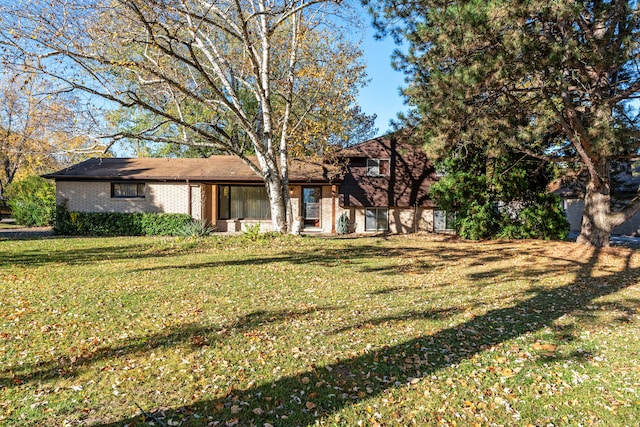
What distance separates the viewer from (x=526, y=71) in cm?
898

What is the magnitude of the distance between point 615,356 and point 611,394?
105 centimetres

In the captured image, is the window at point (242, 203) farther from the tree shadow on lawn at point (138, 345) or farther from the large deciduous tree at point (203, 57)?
the tree shadow on lawn at point (138, 345)

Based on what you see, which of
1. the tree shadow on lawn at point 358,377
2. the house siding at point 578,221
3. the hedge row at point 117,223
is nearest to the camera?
the tree shadow on lawn at point 358,377

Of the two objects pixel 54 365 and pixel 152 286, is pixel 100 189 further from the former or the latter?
pixel 54 365

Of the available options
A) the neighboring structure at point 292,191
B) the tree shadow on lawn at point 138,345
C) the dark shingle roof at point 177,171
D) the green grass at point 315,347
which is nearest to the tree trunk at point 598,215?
the green grass at point 315,347

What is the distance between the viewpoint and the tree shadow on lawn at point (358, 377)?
3229mm

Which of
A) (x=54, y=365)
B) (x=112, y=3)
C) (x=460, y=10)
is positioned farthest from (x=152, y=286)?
(x=460, y=10)

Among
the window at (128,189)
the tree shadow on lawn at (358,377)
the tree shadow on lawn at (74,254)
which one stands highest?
the window at (128,189)

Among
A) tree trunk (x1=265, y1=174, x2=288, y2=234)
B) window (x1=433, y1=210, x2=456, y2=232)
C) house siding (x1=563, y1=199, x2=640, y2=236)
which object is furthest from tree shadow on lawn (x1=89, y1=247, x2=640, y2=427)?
house siding (x1=563, y1=199, x2=640, y2=236)

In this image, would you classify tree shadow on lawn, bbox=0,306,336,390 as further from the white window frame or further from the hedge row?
the white window frame

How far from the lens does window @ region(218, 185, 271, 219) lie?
67.3 ft

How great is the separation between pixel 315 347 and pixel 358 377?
0.86 meters

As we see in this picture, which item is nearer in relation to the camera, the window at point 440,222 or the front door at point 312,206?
the window at point 440,222

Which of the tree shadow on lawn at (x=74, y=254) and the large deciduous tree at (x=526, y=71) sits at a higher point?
the large deciduous tree at (x=526, y=71)
